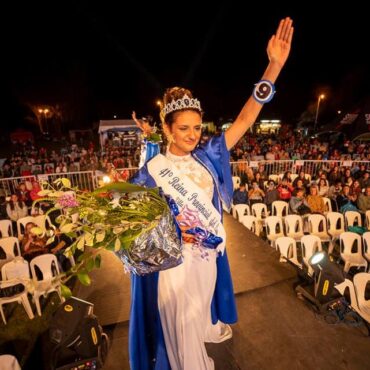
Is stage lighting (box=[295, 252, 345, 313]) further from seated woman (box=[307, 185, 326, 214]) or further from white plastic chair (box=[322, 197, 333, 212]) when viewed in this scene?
white plastic chair (box=[322, 197, 333, 212])

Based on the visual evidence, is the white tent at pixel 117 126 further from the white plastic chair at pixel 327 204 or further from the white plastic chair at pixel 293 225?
the white plastic chair at pixel 293 225

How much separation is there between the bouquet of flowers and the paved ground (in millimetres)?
1544

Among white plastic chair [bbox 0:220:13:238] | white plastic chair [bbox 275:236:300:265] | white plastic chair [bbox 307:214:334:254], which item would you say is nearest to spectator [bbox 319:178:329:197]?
white plastic chair [bbox 307:214:334:254]

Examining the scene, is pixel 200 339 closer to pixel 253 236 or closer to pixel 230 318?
pixel 230 318

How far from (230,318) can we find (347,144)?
13.5 metres

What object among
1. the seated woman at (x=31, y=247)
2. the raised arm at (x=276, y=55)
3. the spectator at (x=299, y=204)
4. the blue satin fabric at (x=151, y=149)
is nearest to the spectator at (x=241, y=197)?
the spectator at (x=299, y=204)

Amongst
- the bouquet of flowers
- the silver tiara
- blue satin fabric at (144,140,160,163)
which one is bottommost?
the bouquet of flowers

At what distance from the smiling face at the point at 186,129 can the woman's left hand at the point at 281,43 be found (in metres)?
0.61

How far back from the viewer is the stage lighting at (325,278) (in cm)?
289

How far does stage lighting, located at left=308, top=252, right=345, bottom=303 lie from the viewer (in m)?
2.89

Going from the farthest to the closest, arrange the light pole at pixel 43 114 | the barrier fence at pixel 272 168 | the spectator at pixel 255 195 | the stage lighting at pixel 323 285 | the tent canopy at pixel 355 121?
the light pole at pixel 43 114
the tent canopy at pixel 355 121
the barrier fence at pixel 272 168
the spectator at pixel 255 195
the stage lighting at pixel 323 285

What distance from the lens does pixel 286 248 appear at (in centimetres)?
457

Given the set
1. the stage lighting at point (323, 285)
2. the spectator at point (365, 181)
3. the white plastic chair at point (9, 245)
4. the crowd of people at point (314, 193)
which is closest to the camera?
the stage lighting at point (323, 285)

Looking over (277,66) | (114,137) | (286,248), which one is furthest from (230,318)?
(114,137)
